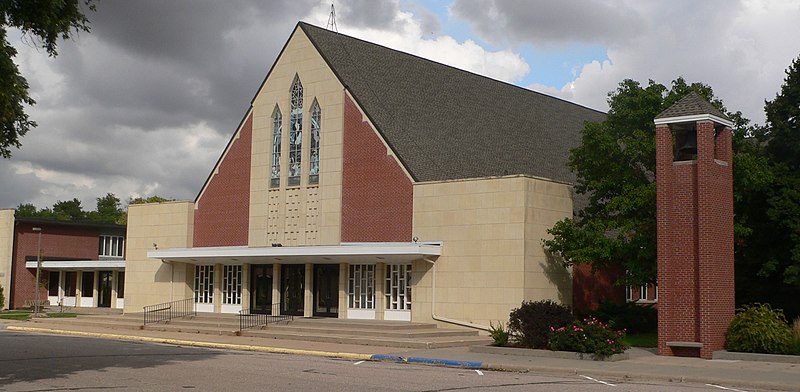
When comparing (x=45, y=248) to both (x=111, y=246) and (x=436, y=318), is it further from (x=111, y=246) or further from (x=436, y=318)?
(x=436, y=318)

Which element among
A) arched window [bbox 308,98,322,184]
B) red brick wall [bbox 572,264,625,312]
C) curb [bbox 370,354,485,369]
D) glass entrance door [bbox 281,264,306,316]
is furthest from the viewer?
glass entrance door [bbox 281,264,306,316]

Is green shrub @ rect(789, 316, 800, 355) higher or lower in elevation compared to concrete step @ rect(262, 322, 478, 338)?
higher

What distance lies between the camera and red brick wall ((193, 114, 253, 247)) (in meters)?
43.2

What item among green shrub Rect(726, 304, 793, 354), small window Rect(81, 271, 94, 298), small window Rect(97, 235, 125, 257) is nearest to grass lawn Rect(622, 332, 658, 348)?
green shrub Rect(726, 304, 793, 354)

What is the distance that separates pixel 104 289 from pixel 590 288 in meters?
38.4

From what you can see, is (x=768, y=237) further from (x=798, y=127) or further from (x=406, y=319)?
(x=406, y=319)

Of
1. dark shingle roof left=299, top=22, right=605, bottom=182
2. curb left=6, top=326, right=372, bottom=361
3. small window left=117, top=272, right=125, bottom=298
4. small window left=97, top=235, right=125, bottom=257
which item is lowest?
curb left=6, top=326, right=372, bottom=361

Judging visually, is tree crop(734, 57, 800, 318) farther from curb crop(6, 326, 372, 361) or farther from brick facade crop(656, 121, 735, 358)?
curb crop(6, 326, 372, 361)

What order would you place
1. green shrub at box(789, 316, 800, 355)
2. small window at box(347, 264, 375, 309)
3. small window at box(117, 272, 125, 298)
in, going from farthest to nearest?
1. small window at box(117, 272, 125, 298)
2. small window at box(347, 264, 375, 309)
3. green shrub at box(789, 316, 800, 355)

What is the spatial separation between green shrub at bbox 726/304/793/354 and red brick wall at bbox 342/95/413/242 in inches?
577

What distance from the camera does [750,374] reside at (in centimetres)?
2086

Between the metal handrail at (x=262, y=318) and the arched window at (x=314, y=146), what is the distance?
20.4 ft

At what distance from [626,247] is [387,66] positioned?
17562 mm

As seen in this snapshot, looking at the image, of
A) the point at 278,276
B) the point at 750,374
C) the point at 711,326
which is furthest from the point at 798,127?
the point at 278,276
